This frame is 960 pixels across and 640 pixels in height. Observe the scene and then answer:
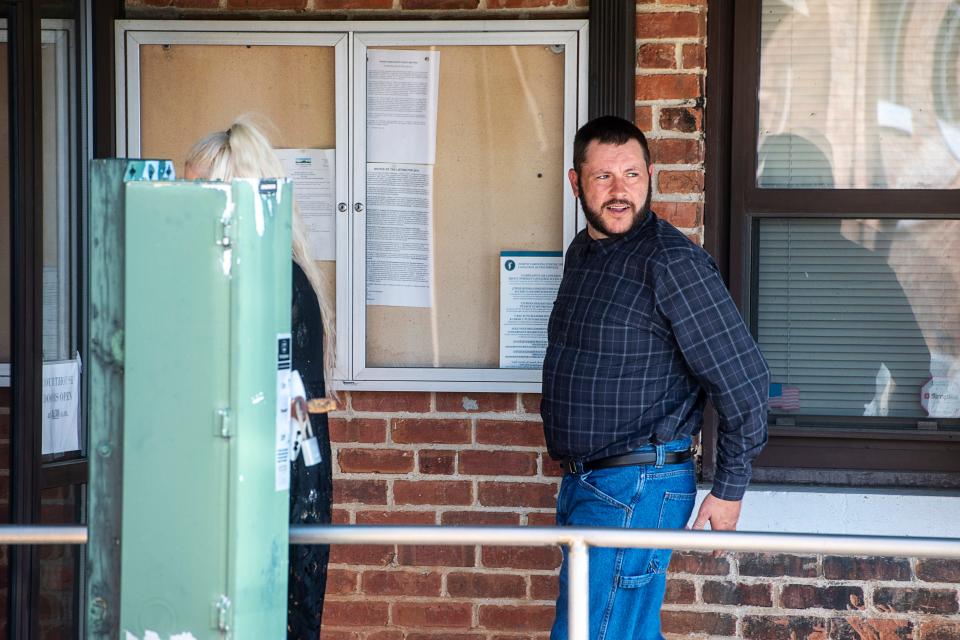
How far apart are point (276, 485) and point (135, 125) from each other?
7.34ft

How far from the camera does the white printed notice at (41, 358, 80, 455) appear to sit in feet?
10.6

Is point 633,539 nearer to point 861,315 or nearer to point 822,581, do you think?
point 822,581

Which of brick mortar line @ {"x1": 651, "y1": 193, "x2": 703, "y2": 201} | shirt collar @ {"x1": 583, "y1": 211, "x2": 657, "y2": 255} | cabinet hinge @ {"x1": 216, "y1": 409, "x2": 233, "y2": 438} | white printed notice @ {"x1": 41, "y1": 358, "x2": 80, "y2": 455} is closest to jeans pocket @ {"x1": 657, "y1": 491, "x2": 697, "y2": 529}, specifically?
shirt collar @ {"x1": 583, "y1": 211, "x2": 657, "y2": 255}

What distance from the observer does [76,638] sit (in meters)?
3.38

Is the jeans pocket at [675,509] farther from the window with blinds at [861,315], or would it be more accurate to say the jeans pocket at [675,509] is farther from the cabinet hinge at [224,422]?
the cabinet hinge at [224,422]

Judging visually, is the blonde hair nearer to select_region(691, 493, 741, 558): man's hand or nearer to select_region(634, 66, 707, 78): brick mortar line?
select_region(691, 493, 741, 558): man's hand

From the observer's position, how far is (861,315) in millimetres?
3578

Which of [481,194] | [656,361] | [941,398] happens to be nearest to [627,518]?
[656,361]

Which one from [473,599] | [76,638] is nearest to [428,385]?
[473,599]

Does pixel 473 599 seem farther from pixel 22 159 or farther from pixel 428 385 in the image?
pixel 22 159

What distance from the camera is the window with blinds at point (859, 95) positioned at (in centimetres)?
349

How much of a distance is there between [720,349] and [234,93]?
1.74 metres

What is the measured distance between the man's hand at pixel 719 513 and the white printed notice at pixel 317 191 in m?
1.39

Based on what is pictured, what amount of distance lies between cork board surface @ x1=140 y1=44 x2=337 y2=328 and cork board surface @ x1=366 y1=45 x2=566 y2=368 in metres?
0.31
